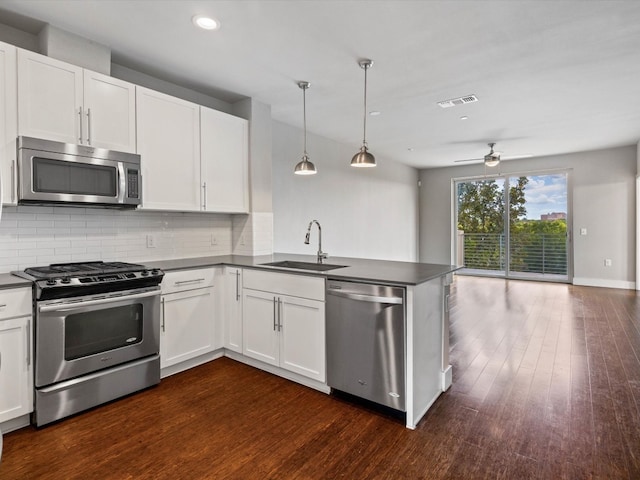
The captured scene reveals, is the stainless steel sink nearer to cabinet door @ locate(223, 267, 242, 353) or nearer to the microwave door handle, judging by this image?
cabinet door @ locate(223, 267, 242, 353)

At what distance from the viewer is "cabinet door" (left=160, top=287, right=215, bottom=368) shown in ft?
9.80

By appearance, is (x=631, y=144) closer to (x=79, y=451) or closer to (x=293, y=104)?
(x=293, y=104)

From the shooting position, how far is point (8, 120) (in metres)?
2.35

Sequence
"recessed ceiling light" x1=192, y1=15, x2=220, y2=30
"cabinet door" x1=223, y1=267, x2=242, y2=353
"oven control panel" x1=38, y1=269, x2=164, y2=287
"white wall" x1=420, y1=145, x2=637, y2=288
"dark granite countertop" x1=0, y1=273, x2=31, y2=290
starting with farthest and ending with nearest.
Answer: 1. "white wall" x1=420, y1=145, x2=637, y2=288
2. "cabinet door" x1=223, y1=267, x2=242, y2=353
3. "recessed ceiling light" x1=192, y1=15, x2=220, y2=30
4. "oven control panel" x1=38, y1=269, x2=164, y2=287
5. "dark granite countertop" x1=0, y1=273, x2=31, y2=290

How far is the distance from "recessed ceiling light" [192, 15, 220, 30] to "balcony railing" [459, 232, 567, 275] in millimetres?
7335

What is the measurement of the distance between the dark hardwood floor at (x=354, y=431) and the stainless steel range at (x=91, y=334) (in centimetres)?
13

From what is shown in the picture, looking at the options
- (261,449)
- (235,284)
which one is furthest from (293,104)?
(261,449)

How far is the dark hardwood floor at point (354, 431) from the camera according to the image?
191 cm

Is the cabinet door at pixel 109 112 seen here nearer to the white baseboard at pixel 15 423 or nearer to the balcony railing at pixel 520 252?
the white baseboard at pixel 15 423

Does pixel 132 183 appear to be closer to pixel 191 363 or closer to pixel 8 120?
pixel 8 120

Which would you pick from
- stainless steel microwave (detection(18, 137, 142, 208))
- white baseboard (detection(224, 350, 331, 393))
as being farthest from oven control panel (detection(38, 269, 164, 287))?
white baseboard (detection(224, 350, 331, 393))

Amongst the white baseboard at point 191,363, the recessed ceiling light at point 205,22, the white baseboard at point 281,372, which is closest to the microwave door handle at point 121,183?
the recessed ceiling light at point 205,22

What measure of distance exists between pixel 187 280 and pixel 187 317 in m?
0.32

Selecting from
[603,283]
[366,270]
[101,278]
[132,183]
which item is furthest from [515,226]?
[101,278]
